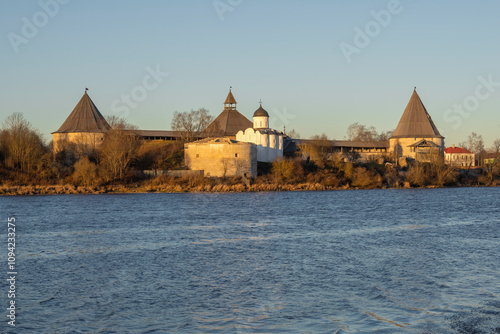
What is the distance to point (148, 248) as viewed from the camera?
39.1 ft

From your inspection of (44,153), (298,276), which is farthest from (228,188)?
(298,276)

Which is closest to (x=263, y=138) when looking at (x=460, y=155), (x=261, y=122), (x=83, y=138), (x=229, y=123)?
(x=261, y=122)

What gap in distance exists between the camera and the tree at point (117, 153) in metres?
32.1

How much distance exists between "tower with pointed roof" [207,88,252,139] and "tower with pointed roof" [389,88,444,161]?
12855mm

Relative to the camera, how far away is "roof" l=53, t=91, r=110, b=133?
131 ft

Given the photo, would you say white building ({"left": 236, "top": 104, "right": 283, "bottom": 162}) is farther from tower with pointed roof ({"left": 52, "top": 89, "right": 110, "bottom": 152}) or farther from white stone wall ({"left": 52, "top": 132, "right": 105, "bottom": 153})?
tower with pointed roof ({"left": 52, "top": 89, "right": 110, "bottom": 152})

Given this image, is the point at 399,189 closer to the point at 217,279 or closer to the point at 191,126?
the point at 191,126

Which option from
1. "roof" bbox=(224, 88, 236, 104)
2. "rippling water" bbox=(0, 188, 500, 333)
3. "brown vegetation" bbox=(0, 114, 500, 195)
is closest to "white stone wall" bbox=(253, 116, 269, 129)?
"brown vegetation" bbox=(0, 114, 500, 195)

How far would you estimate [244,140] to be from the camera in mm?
38781

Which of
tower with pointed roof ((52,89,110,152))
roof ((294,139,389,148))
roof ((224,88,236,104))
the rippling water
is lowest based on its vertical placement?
the rippling water

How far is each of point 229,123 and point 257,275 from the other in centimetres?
3753

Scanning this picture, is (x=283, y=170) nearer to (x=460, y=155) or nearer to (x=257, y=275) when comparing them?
(x=257, y=275)

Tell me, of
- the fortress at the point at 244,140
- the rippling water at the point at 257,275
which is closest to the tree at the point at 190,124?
the fortress at the point at 244,140

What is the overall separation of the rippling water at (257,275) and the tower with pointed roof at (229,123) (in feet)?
88.8
